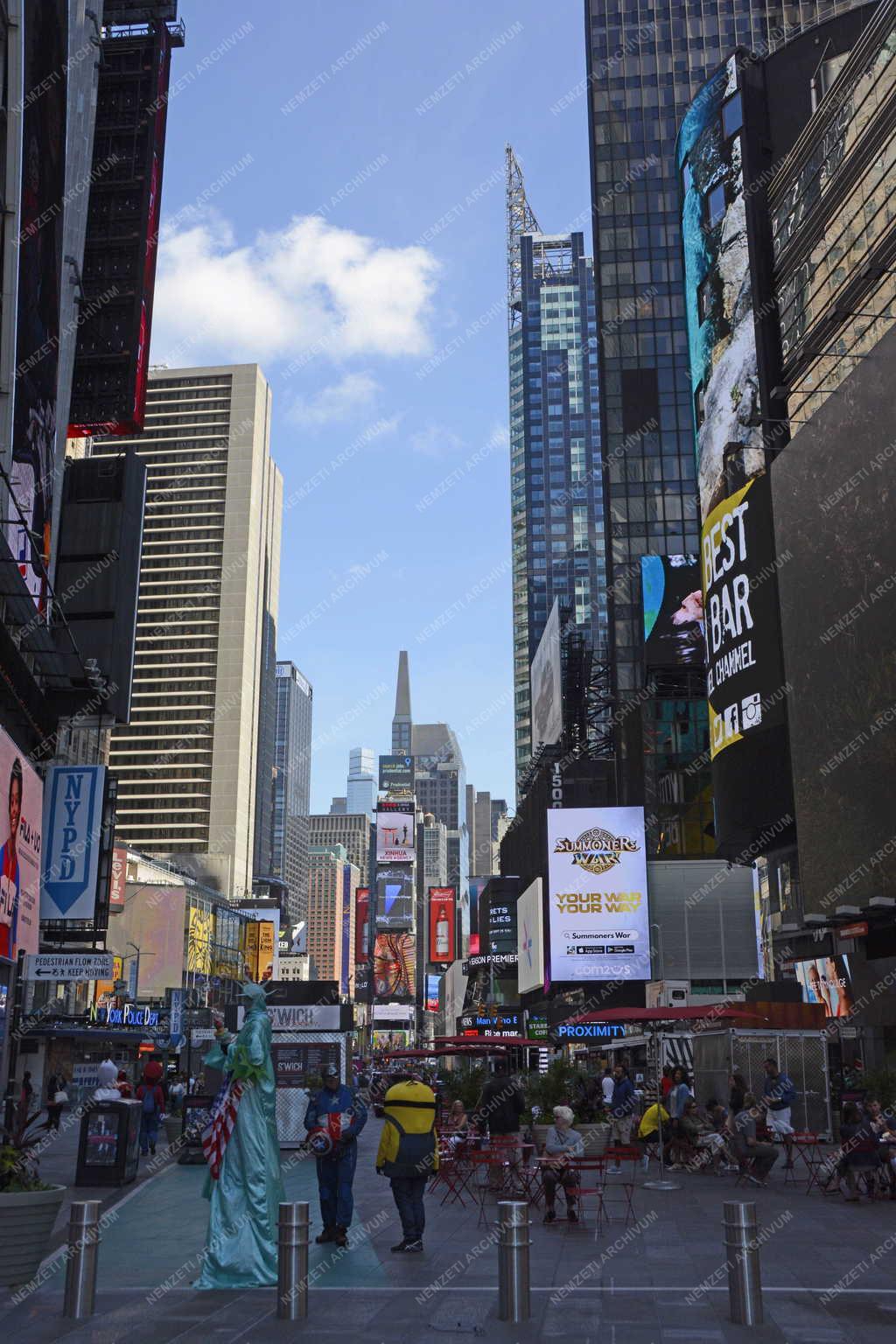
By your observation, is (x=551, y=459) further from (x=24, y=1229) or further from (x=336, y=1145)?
(x=24, y=1229)

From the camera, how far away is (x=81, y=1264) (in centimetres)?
899

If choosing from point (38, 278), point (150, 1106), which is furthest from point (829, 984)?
point (38, 278)

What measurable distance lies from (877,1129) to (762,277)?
3967 cm

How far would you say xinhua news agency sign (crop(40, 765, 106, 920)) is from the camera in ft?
106

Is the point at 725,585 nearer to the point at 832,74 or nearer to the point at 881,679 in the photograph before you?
the point at 881,679

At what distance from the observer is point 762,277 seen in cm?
4894

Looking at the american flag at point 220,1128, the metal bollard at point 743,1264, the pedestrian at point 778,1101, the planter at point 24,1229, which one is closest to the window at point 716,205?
the pedestrian at point 778,1101

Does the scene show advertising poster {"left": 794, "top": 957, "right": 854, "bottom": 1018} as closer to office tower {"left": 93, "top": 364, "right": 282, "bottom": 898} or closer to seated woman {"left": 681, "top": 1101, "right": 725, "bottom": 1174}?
seated woman {"left": 681, "top": 1101, "right": 725, "bottom": 1174}

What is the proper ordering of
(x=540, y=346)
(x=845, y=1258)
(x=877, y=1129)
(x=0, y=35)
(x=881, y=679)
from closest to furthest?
1. (x=845, y=1258)
2. (x=877, y=1129)
3. (x=0, y=35)
4. (x=881, y=679)
5. (x=540, y=346)

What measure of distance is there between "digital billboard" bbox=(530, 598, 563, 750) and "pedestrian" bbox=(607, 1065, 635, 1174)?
176 feet

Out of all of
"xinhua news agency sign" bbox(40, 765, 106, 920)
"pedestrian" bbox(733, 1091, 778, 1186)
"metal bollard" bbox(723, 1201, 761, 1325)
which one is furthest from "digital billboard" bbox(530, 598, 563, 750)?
"metal bollard" bbox(723, 1201, 761, 1325)

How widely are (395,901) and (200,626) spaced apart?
50051mm

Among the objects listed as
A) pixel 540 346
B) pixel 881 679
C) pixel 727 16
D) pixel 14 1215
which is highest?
pixel 540 346

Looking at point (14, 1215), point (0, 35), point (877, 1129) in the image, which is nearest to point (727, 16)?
point (0, 35)
